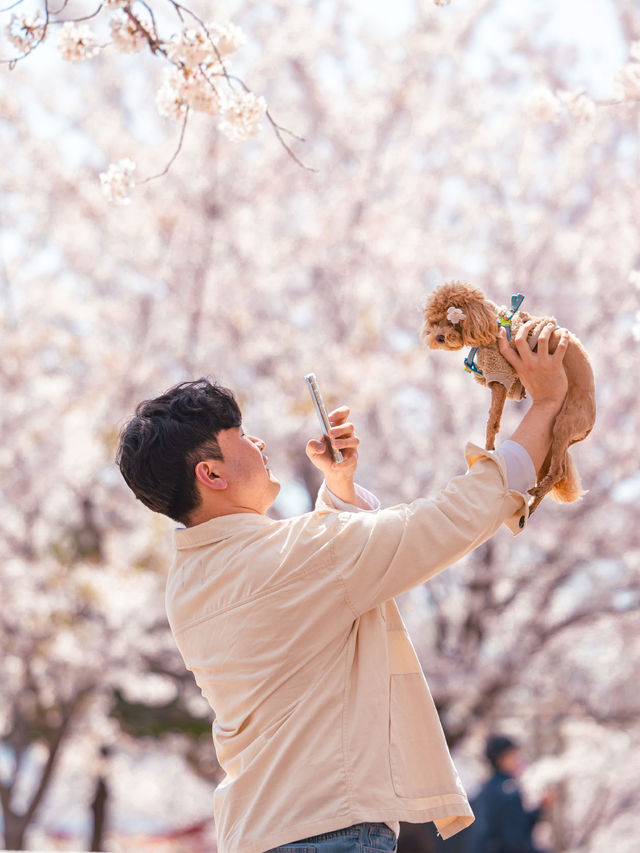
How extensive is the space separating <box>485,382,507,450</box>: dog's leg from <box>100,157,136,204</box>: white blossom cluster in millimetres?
1397

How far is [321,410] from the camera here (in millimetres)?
1780

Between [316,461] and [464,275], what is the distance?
619 centimetres

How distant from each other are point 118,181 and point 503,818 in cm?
418

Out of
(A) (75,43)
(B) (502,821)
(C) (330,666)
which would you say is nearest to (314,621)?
(C) (330,666)

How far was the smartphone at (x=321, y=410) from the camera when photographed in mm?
1771

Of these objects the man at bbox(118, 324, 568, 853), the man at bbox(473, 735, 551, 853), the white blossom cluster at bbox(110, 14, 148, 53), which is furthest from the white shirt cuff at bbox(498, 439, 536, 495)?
the man at bbox(473, 735, 551, 853)

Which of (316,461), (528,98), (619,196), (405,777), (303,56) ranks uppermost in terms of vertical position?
(303,56)

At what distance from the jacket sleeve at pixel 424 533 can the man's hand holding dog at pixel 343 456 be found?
1.02 feet

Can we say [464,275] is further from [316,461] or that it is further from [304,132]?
[316,461]

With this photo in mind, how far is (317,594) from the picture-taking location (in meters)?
1.53

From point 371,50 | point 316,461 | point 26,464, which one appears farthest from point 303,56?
point 316,461

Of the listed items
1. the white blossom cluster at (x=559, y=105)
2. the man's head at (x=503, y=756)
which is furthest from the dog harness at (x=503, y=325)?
the man's head at (x=503, y=756)

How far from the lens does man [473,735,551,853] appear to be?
16.7ft

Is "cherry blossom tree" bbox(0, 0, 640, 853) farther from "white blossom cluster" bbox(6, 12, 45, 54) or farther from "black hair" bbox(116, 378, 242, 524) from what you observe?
"black hair" bbox(116, 378, 242, 524)
